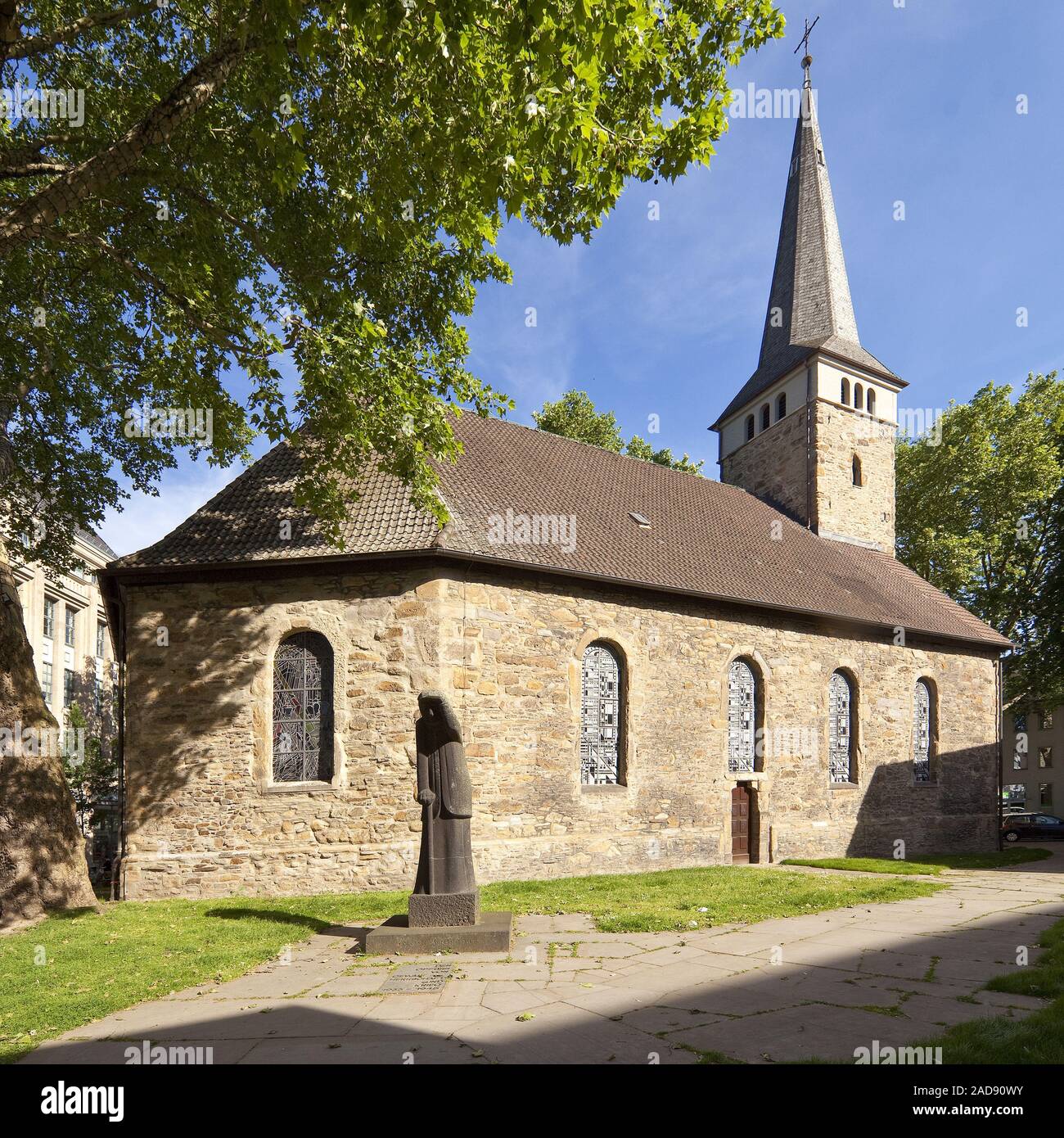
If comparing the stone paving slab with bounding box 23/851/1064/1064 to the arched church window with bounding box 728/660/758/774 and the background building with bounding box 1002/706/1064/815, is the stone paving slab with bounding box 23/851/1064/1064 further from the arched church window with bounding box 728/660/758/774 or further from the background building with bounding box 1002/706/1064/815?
the background building with bounding box 1002/706/1064/815

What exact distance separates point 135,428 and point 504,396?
7678 mm

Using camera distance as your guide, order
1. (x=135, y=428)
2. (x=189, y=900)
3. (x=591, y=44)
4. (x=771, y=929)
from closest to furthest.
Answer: (x=591, y=44), (x=771, y=929), (x=189, y=900), (x=135, y=428)

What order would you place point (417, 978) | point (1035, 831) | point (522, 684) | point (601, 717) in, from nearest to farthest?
1. point (417, 978)
2. point (522, 684)
3. point (601, 717)
4. point (1035, 831)

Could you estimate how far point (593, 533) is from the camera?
15273 mm

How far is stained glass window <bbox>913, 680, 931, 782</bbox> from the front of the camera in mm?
19109

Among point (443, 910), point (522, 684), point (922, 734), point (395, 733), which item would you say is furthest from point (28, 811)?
point (922, 734)

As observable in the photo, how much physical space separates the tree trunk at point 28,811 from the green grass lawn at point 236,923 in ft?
1.59

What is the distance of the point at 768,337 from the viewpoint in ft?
84.4

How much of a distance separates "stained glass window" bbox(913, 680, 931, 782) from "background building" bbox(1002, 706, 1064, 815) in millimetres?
24194

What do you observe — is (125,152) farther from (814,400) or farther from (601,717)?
(814,400)

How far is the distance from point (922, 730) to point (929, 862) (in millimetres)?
3911

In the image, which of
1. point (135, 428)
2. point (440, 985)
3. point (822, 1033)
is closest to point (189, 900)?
point (440, 985)

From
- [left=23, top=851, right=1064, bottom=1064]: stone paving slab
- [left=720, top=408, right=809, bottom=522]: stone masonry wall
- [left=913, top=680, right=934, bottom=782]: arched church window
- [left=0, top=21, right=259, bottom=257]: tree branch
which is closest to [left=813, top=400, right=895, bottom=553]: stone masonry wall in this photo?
[left=720, top=408, right=809, bottom=522]: stone masonry wall
